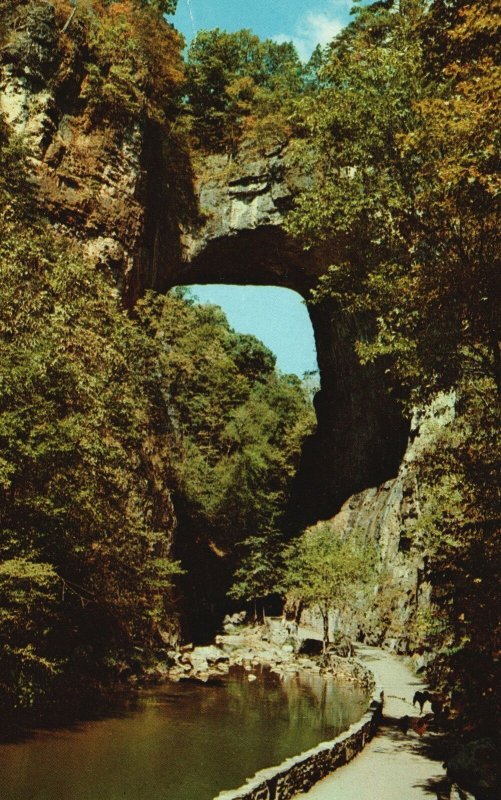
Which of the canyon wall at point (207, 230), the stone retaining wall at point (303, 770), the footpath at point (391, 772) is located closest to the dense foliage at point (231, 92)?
the canyon wall at point (207, 230)

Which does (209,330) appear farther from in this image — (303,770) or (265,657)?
(303,770)

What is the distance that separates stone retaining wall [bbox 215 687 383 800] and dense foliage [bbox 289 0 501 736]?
2.20 m

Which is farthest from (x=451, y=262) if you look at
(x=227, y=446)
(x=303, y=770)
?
(x=227, y=446)


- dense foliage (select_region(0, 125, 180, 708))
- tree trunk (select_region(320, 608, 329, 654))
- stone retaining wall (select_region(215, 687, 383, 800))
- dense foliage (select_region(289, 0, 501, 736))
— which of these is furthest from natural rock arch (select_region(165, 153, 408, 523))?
stone retaining wall (select_region(215, 687, 383, 800))

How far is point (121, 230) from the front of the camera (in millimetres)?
25547

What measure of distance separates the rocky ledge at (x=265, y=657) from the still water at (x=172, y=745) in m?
2.50

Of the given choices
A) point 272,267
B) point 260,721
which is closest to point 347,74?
point 272,267

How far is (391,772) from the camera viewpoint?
937cm

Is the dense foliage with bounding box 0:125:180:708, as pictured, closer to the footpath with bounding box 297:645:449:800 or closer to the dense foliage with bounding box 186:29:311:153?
the footpath with bounding box 297:645:449:800

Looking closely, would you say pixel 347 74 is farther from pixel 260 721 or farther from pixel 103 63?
pixel 260 721

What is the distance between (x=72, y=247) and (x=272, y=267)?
14.2 m

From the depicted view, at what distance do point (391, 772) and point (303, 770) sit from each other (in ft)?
5.32

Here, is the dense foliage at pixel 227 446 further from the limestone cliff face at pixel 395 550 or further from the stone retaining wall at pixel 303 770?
the stone retaining wall at pixel 303 770

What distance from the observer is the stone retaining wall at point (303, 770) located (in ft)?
24.2
